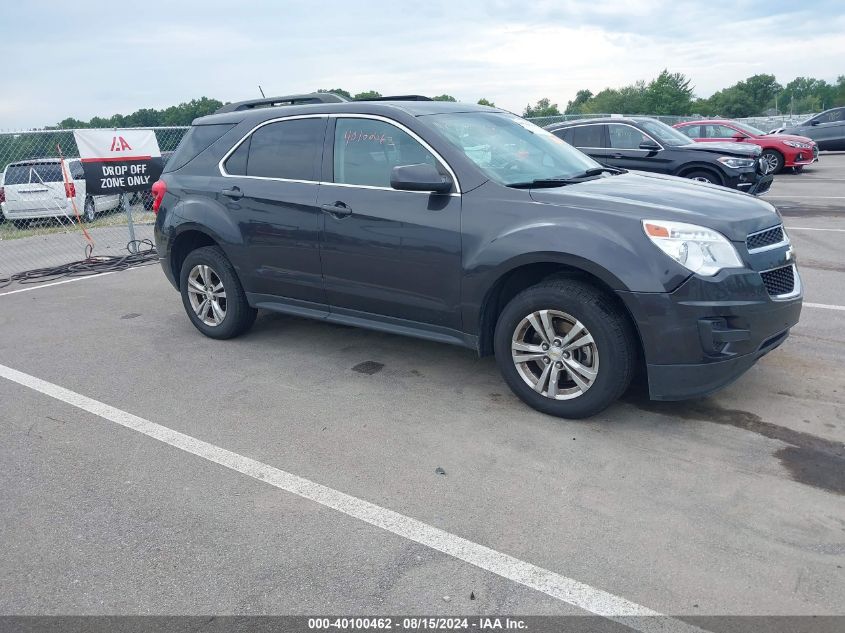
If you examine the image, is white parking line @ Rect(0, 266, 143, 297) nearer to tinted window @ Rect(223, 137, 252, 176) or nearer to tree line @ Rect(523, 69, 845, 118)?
tinted window @ Rect(223, 137, 252, 176)

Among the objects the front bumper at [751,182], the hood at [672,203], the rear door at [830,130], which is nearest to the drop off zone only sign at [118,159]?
the hood at [672,203]

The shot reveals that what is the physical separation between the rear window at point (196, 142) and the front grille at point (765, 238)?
3957 millimetres

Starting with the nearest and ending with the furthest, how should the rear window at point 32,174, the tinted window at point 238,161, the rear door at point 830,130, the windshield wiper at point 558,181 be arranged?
the windshield wiper at point 558,181, the tinted window at point 238,161, the rear window at point 32,174, the rear door at point 830,130

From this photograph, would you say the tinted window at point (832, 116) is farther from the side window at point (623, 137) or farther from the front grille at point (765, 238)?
the front grille at point (765, 238)

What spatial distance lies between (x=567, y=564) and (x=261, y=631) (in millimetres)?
1224

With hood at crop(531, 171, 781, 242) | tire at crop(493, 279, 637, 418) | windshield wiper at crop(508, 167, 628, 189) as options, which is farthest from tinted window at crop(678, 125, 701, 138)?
tire at crop(493, 279, 637, 418)

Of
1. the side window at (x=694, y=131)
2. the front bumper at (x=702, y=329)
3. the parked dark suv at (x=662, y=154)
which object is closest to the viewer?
the front bumper at (x=702, y=329)

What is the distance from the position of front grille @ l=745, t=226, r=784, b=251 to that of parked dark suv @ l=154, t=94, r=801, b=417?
1 cm

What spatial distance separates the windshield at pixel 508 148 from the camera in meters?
4.64

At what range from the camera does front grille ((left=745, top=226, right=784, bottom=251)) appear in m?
4.01

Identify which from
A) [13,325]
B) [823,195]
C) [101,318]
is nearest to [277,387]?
[101,318]

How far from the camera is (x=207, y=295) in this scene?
6.06 m

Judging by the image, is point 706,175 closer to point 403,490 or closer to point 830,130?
point 403,490

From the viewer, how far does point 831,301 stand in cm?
647
